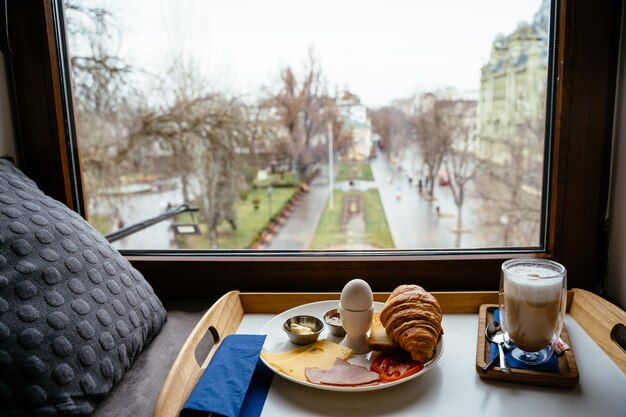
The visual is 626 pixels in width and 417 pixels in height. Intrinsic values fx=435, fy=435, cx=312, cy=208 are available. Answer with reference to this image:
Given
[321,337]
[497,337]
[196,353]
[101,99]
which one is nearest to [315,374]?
[321,337]

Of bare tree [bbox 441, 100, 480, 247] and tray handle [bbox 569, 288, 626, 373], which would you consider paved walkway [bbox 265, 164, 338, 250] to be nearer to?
bare tree [bbox 441, 100, 480, 247]

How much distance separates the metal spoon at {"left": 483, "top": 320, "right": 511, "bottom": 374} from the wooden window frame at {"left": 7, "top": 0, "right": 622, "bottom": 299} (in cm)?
23

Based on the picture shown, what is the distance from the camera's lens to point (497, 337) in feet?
2.75

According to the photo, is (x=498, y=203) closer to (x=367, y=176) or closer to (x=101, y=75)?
(x=367, y=176)

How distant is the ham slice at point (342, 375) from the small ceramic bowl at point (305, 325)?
0.29 ft

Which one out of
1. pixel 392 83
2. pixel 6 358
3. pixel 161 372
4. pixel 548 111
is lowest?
pixel 161 372

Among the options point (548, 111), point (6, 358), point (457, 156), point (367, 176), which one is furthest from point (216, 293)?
point (457, 156)

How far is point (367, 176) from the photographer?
173cm

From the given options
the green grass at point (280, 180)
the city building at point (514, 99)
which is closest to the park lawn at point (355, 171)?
the green grass at point (280, 180)

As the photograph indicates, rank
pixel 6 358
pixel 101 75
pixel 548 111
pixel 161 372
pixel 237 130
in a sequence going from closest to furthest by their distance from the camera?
pixel 6 358 → pixel 161 372 → pixel 548 111 → pixel 101 75 → pixel 237 130

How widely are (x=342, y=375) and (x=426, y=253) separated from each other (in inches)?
20.3

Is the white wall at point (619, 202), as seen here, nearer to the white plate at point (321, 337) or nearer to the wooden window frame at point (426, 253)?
the wooden window frame at point (426, 253)

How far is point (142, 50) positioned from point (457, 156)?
133 centimetres

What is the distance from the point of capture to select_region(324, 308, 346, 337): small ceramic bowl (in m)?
0.87
